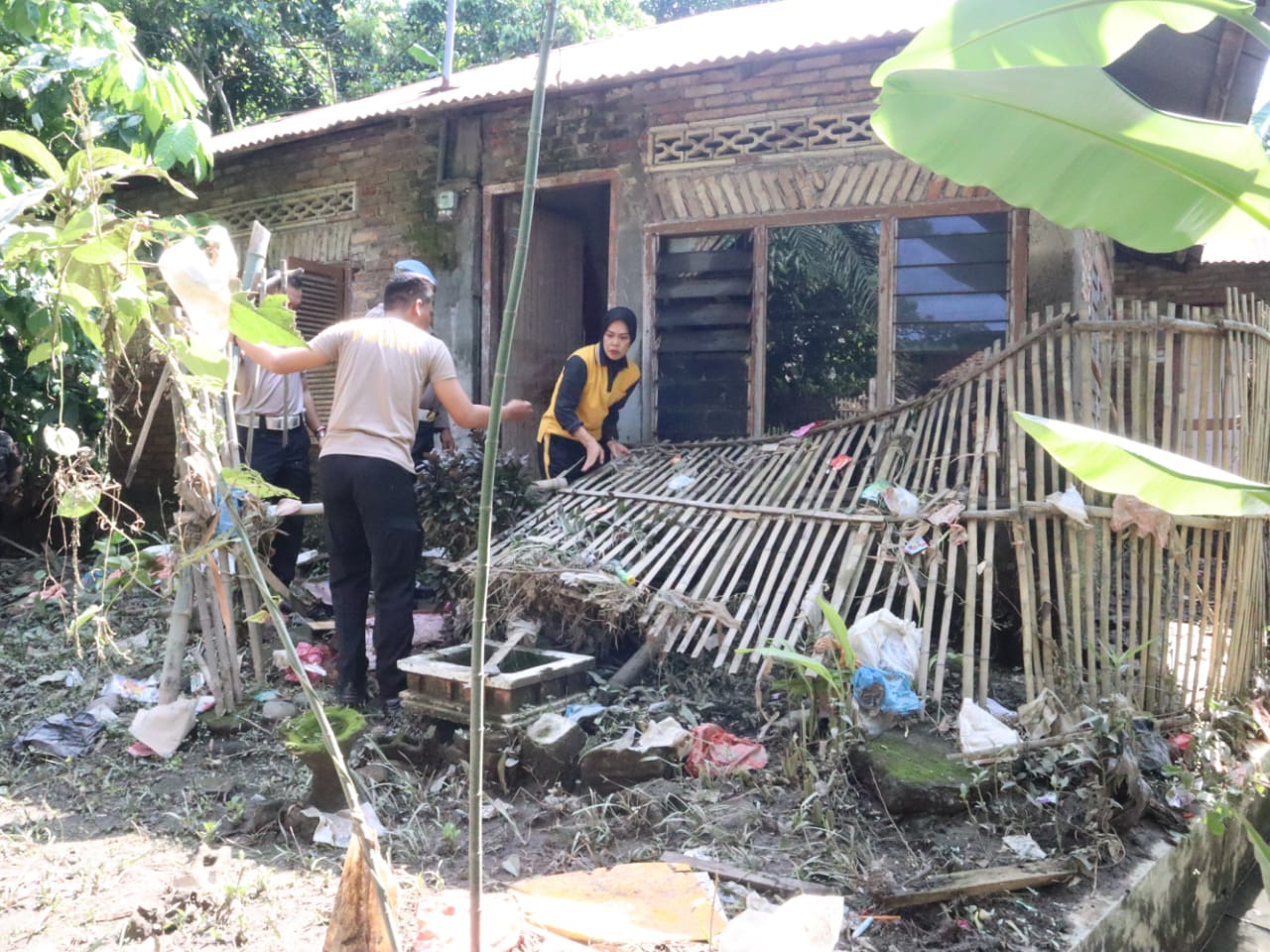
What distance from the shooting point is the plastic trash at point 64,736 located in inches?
129

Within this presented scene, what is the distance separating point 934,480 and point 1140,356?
95cm

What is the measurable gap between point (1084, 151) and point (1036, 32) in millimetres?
257

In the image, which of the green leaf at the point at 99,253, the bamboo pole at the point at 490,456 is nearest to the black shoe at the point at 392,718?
the bamboo pole at the point at 490,456

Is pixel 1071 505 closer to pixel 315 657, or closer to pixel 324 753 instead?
pixel 324 753

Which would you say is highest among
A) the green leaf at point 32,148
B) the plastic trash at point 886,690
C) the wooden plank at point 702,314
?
the wooden plank at point 702,314

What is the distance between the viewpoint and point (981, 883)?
2268mm

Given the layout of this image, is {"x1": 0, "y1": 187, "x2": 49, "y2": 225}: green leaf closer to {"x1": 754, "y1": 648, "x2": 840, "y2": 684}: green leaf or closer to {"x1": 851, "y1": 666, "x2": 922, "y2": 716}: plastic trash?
{"x1": 754, "y1": 648, "x2": 840, "y2": 684}: green leaf

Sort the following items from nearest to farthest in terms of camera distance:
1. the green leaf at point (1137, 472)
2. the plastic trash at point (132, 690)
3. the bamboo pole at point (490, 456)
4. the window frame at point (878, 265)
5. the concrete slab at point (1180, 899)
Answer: the bamboo pole at point (490, 456) → the green leaf at point (1137, 472) → the concrete slab at point (1180, 899) → the plastic trash at point (132, 690) → the window frame at point (878, 265)

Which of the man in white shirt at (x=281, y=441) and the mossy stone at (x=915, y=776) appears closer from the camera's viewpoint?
the mossy stone at (x=915, y=776)

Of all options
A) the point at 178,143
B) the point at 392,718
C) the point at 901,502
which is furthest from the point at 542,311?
the point at 392,718

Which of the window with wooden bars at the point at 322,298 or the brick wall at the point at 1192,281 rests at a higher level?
the brick wall at the point at 1192,281

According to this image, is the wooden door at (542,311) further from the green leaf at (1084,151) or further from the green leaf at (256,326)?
the green leaf at (256,326)

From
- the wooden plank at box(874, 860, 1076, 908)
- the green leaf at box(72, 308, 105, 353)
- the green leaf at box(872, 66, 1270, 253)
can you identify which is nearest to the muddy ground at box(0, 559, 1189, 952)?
the wooden plank at box(874, 860, 1076, 908)

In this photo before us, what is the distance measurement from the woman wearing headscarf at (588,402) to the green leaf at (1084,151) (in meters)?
3.45
